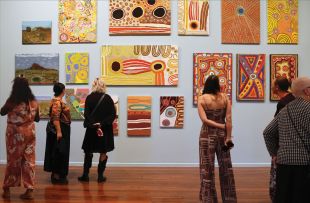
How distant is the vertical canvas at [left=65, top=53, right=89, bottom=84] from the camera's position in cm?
698

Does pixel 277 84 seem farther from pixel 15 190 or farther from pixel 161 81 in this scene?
pixel 15 190

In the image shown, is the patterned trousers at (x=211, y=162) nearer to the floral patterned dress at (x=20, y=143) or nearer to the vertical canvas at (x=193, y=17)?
the floral patterned dress at (x=20, y=143)

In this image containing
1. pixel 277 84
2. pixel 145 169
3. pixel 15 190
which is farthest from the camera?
pixel 145 169

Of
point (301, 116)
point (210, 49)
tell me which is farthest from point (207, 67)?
point (301, 116)

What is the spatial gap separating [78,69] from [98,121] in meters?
1.88

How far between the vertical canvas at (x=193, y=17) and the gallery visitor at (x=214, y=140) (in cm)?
314

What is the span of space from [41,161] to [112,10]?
3139 mm

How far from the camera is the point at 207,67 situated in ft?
22.7

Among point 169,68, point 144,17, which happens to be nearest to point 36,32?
point 144,17

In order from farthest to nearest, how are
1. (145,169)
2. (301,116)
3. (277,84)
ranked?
(145,169)
(277,84)
(301,116)

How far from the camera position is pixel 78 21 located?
6.98 m

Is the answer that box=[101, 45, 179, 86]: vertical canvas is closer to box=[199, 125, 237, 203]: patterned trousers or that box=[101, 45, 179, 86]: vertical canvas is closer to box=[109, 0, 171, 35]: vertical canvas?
box=[109, 0, 171, 35]: vertical canvas

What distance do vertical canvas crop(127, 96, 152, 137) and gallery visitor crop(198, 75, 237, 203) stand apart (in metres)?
3.01

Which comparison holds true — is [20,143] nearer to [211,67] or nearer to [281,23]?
[211,67]
